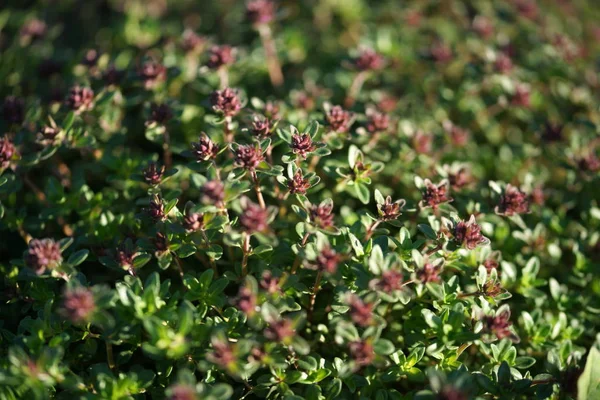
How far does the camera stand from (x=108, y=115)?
119 inches

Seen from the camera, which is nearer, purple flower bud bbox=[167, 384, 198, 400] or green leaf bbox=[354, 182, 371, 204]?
purple flower bud bbox=[167, 384, 198, 400]

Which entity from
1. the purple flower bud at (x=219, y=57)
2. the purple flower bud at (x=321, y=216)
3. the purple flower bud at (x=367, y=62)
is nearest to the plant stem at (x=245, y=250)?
the purple flower bud at (x=321, y=216)

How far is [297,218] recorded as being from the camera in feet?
9.18

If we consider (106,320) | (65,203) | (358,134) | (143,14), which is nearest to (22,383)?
(106,320)

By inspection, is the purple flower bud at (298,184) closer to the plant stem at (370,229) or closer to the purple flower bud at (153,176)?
the plant stem at (370,229)

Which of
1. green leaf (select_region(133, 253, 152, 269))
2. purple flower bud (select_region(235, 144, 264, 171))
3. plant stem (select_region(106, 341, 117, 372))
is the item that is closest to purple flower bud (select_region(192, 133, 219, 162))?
purple flower bud (select_region(235, 144, 264, 171))

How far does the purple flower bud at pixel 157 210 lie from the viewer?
2.23m

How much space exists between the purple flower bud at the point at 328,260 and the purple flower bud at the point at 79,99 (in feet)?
5.03

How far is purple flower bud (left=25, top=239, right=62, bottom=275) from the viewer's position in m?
2.04

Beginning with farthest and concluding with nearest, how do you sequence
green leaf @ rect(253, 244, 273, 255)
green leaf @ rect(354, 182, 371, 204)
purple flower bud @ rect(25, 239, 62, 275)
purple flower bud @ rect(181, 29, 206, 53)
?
purple flower bud @ rect(181, 29, 206, 53) → green leaf @ rect(354, 182, 371, 204) → green leaf @ rect(253, 244, 273, 255) → purple flower bud @ rect(25, 239, 62, 275)

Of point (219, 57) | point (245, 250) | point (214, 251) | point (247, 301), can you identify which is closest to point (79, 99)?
point (219, 57)

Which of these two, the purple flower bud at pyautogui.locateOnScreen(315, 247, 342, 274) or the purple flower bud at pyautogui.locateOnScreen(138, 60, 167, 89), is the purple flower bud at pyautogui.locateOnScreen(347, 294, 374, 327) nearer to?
the purple flower bud at pyautogui.locateOnScreen(315, 247, 342, 274)

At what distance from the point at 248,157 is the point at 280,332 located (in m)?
0.74

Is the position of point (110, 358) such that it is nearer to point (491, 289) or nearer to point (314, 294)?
point (314, 294)
